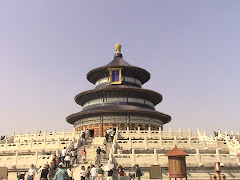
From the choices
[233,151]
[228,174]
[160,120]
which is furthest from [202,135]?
[160,120]

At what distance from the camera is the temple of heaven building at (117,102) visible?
39.2m

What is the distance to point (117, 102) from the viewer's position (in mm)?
41688

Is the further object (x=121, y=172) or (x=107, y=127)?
(x=107, y=127)

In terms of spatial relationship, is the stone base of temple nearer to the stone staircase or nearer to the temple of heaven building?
the temple of heaven building

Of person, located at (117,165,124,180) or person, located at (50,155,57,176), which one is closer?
person, located at (117,165,124,180)

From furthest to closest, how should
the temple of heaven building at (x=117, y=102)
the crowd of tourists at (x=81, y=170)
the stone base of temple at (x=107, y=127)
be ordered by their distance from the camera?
the temple of heaven building at (x=117, y=102) < the stone base of temple at (x=107, y=127) < the crowd of tourists at (x=81, y=170)

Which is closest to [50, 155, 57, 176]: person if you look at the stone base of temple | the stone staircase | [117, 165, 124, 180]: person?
the stone staircase

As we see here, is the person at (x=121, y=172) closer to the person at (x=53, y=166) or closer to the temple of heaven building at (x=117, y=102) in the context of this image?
the person at (x=53, y=166)

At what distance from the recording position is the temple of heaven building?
3919cm

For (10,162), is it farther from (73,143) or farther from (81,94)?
(81,94)

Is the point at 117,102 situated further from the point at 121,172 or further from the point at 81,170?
the point at 81,170

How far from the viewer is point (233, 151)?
23.3 m

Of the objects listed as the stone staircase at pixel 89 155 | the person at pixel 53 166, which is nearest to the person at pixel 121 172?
the stone staircase at pixel 89 155

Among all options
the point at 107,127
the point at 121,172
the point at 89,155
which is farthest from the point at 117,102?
the point at 121,172
